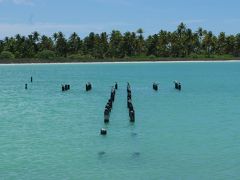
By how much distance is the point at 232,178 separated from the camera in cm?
2088

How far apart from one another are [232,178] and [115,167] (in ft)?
18.2

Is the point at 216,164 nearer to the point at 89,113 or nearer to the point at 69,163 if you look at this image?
the point at 69,163

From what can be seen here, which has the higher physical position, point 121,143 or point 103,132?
point 103,132

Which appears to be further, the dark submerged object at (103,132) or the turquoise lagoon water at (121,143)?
the dark submerged object at (103,132)

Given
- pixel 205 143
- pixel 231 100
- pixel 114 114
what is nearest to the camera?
pixel 205 143

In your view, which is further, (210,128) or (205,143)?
(210,128)

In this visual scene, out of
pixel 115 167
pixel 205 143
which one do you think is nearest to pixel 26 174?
pixel 115 167

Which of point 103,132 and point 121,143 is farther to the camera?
point 103,132

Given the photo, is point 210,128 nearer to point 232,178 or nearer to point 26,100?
point 232,178

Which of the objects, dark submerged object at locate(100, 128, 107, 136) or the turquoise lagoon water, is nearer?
the turquoise lagoon water

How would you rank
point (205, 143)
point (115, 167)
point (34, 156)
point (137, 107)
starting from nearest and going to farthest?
point (115, 167), point (34, 156), point (205, 143), point (137, 107)

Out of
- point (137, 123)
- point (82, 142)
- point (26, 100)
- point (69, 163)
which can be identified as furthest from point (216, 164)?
point (26, 100)

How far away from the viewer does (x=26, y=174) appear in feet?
71.3

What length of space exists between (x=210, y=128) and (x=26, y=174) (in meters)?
16.6
